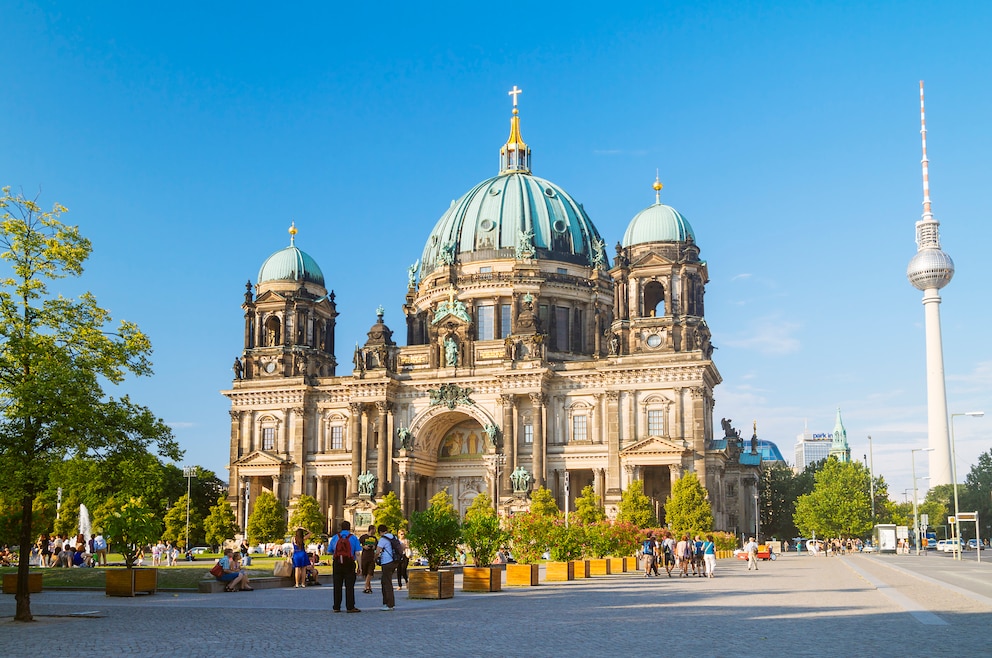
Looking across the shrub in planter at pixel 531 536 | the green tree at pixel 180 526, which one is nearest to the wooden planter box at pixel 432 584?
the shrub in planter at pixel 531 536

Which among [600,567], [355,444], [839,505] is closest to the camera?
[600,567]

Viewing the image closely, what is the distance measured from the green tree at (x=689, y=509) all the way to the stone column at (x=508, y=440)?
1415 cm

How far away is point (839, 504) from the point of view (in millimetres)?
106250

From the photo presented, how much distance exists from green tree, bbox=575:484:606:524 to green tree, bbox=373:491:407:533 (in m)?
13.6

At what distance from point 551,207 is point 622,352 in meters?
22.3

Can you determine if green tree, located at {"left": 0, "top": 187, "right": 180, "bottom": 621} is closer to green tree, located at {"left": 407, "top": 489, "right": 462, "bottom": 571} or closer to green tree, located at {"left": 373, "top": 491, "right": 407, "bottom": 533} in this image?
green tree, located at {"left": 407, "top": 489, "right": 462, "bottom": 571}

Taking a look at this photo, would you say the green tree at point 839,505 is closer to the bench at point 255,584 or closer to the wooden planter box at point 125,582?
the bench at point 255,584

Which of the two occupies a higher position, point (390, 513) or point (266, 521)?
point (390, 513)

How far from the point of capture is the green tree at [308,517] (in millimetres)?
88062

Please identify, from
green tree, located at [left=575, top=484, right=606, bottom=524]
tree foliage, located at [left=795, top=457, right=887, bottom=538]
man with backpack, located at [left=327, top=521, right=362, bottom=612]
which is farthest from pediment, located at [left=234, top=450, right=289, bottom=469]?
man with backpack, located at [left=327, top=521, right=362, bottom=612]

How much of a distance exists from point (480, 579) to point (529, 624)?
1149 cm

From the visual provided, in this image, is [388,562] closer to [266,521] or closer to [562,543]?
[562,543]

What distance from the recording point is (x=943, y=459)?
16138 cm

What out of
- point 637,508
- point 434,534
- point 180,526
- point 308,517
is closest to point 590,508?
point 637,508
